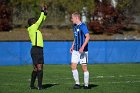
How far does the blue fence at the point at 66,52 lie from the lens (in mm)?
29859

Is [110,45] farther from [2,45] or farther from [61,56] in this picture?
[2,45]

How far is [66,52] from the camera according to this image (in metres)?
30.6

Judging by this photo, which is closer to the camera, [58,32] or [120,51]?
[120,51]

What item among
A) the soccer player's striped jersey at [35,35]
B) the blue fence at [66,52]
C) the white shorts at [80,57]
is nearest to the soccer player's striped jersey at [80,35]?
the white shorts at [80,57]

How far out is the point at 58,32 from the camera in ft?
148

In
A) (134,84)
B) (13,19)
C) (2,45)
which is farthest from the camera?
(13,19)

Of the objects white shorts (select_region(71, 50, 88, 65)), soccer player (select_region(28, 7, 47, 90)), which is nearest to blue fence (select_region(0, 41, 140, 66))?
soccer player (select_region(28, 7, 47, 90))

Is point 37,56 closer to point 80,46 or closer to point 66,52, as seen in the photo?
point 80,46

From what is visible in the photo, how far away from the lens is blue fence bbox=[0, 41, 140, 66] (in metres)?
29.9

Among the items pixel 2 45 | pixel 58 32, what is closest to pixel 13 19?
pixel 58 32

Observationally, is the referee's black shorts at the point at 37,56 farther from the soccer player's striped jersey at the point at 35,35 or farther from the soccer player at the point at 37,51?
the soccer player's striped jersey at the point at 35,35

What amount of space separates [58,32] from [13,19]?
6.12 metres

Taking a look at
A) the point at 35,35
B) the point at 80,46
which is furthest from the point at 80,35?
the point at 35,35

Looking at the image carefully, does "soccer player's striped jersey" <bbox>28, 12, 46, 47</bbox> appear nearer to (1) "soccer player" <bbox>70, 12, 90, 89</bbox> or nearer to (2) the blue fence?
(1) "soccer player" <bbox>70, 12, 90, 89</bbox>
